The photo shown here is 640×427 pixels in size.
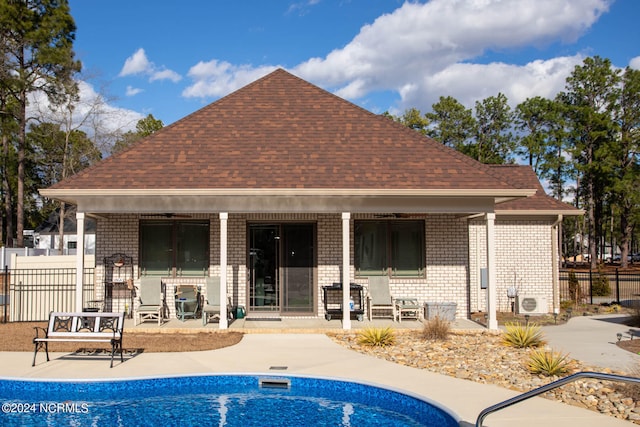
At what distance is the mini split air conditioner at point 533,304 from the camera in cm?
1470

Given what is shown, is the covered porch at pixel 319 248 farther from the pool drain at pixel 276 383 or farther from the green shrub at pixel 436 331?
the pool drain at pixel 276 383

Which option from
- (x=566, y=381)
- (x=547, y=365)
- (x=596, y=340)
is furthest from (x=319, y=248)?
(x=566, y=381)

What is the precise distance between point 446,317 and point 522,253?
13.5 feet

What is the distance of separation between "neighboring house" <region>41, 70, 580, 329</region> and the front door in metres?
0.03

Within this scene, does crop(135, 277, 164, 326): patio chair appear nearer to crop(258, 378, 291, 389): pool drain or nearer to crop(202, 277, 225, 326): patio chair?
crop(202, 277, 225, 326): patio chair

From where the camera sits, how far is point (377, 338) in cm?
1089

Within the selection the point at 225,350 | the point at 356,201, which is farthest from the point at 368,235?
the point at 225,350

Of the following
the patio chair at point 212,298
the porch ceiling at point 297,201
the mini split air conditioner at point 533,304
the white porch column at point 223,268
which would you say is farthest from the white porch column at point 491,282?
the patio chair at point 212,298

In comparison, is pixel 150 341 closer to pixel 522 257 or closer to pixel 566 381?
pixel 566 381

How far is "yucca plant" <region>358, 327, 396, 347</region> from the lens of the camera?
429 inches

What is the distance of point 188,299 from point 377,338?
209 inches

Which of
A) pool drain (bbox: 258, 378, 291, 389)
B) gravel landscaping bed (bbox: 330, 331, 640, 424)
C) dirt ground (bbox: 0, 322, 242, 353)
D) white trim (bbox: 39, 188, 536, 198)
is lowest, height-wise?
pool drain (bbox: 258, 378, 291, 389)

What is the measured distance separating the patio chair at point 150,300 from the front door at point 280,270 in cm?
224

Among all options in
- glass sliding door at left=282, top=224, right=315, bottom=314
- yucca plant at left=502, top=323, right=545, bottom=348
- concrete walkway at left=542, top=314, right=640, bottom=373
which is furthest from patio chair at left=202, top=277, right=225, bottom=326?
concrete walkway at left=542, top=314, right=640, bottom=373
